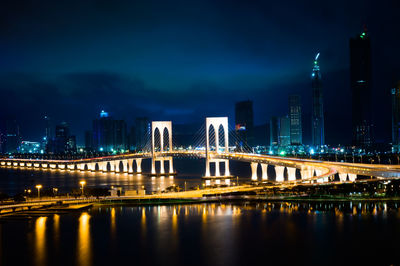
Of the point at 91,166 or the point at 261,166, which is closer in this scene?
the point at 261,166

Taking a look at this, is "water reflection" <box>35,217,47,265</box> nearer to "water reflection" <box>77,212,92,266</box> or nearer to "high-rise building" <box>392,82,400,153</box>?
"water reflection" <box>77,212,92,266</box>

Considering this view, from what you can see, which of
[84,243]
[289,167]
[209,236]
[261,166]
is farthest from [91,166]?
[209,236]

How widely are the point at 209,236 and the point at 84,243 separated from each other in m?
4.73

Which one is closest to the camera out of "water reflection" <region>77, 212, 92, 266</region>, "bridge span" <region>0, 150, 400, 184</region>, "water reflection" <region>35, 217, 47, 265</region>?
"water reflection" <region>77, 212, 92, 266</region>

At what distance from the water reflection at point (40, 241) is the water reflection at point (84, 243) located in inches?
46.8

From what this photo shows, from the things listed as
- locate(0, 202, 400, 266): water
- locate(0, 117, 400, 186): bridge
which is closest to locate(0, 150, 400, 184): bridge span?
locate(0, 117, 400, 186): bridge

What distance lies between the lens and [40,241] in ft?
57.5

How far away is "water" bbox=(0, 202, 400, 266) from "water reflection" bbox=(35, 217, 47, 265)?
3 centimetres

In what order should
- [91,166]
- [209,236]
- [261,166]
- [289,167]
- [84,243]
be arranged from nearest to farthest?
[84,243], [209,236], [289,167], [261,166], [91,166]

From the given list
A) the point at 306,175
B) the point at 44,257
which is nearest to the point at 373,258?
the point at 44,257

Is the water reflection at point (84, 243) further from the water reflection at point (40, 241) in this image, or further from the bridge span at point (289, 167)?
the bridge span at point (289, 167)

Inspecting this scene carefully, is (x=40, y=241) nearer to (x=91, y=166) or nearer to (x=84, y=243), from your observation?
(x=84, y=243)

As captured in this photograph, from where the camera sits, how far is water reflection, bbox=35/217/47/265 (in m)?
15.6

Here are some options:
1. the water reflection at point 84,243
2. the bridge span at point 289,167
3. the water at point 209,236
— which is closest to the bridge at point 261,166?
the bridge span at point 289,167
